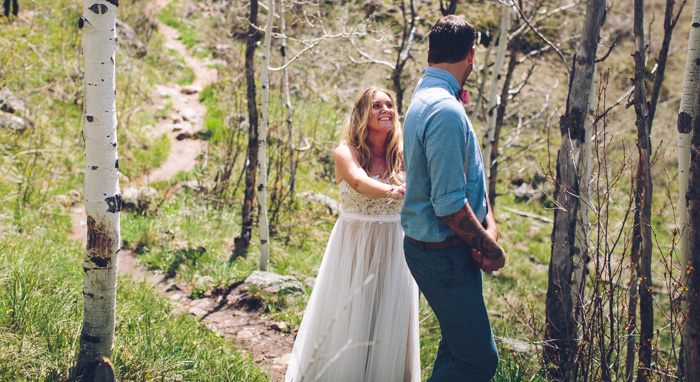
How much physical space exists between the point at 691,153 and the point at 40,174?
22.1ft

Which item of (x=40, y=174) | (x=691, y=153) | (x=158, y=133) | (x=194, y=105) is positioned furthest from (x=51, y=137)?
(x=691, y=153)

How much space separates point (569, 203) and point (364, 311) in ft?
4.79

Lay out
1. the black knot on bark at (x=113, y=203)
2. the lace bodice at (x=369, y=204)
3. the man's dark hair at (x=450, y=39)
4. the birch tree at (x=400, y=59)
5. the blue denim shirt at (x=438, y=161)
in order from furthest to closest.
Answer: the birch tree at (x=400, y=59) → the lace bodice at (x=369, y=204) → the black knot on bark at (x=113, y=203) → the man's dark hair at (x=450, y=39) → the blue denim shirt at (x=438, y=161)

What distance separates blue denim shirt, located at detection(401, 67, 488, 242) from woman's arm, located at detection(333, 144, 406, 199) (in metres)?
0.40

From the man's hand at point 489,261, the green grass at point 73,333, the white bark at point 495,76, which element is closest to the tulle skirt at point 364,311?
the green grass at point 73,333

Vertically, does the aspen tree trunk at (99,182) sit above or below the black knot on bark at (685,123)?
below

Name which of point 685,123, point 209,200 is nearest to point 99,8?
point 685,123

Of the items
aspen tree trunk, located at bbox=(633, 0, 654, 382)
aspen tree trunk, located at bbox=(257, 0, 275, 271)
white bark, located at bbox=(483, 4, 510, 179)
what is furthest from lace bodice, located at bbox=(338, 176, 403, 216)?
white bark, located at bbox=(483, 4, 510, 179)

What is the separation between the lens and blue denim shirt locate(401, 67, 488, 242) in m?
2.04

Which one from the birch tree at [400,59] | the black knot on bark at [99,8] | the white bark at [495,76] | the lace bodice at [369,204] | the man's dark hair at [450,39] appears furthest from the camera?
the birch tree at [400,59]

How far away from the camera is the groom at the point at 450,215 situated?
207cm

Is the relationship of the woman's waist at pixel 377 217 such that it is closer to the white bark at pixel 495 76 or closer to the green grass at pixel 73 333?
the green grass at pixel 73 333

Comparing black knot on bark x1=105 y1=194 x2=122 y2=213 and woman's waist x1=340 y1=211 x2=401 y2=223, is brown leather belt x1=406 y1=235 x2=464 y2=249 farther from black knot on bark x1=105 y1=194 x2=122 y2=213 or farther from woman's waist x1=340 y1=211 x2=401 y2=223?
black knot on bark x1=105 y1=194 x2=122 y2=213

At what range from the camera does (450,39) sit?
7.28 ft
